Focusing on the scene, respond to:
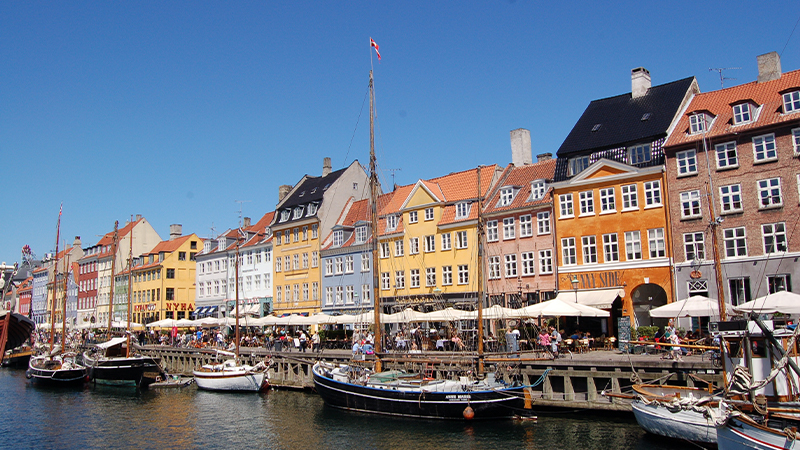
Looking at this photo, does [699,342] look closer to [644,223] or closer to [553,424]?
[553,424]

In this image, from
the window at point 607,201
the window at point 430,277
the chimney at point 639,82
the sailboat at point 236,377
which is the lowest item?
the sailboat at point 236,377

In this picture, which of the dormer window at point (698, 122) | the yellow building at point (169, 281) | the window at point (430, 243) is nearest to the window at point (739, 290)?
the dormer window at point (698, 122)

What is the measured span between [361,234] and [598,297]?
24867 mm

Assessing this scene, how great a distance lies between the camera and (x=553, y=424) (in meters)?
27.1

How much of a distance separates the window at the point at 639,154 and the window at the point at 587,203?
332cm

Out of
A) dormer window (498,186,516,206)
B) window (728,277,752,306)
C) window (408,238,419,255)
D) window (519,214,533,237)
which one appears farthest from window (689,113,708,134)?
window (408,238,419,255)

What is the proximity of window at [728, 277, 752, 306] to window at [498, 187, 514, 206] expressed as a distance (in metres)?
16.5

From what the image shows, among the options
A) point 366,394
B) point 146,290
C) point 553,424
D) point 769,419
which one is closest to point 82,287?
point 146,290

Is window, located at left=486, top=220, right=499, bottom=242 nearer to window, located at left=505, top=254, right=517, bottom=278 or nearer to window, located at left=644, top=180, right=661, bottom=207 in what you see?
window, located at left=505, top=254, right=517, bottom=278

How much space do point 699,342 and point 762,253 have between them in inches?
361

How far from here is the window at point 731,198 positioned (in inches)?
1480

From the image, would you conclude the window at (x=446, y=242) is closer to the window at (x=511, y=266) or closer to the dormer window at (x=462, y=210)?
the dormer window at (x=462, y=210)

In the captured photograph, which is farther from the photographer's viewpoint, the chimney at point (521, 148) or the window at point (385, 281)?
the window at point (385, 281)

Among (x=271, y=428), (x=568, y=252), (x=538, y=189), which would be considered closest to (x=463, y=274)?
(x=538, y=189)
